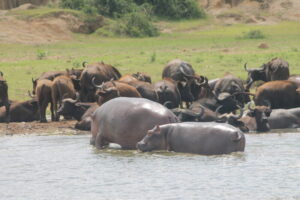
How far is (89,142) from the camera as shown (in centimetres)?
1602

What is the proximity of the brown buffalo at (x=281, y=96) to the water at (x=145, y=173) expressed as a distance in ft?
13.7

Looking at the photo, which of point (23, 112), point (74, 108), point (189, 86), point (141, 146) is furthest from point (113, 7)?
point (141, 146)

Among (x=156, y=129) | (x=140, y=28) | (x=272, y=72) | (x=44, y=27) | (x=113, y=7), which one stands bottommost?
(x=140, y=28)

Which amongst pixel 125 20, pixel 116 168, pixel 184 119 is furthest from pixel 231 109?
pixel 125 20

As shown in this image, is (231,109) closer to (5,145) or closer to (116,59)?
(5,145)

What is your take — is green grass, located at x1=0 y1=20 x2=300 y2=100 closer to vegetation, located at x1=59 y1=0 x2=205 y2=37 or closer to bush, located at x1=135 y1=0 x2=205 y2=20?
vegetation, located at x1=59 y1=0 x2=205 y2=37

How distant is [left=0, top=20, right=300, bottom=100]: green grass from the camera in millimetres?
31141

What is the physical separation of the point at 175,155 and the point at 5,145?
3949 millimetres

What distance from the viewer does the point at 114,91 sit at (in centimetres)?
1836

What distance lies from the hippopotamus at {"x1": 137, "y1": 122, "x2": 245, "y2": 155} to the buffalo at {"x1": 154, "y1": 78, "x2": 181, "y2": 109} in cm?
604

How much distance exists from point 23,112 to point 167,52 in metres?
21.4

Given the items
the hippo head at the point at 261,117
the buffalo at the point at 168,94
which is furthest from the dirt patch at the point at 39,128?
the hippo head at the point at 261,117

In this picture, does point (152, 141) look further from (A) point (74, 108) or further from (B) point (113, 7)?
(B) point (113, 7)

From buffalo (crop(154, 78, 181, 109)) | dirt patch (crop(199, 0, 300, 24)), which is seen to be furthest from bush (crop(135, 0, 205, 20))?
buffalo (crop(154, 78, 181, 109))
